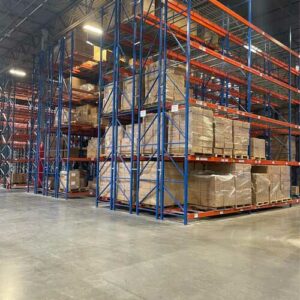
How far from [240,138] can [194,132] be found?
80.3 inches

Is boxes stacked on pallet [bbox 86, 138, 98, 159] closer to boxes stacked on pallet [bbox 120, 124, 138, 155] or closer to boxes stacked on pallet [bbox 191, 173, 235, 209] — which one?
boxes stacked on pallet [bbox 120, 124, 138, 155]

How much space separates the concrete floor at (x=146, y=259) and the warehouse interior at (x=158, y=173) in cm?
2

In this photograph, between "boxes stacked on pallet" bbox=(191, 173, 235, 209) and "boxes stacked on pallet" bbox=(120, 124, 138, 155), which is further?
"boxes stacked on pallet" bbox=(120, 124, 138, 155)

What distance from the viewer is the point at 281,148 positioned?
14297 millimetres

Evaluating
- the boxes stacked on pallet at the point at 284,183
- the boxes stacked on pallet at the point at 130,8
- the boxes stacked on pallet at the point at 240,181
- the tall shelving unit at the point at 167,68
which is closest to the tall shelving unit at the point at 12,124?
the tall shelving unit at the point at 167,68

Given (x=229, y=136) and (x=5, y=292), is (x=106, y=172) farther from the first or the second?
(x=5, y=292)

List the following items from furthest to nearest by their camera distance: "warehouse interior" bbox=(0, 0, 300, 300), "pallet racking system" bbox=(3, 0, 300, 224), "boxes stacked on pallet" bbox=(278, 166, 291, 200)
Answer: "boxes stacked on pallet" bbox=(278, 166, 291, 200)
"pallet racking system" bbox=(3, 0, 300, 224)
"warehouse interior" bbox=(0, 0, 300, 300)

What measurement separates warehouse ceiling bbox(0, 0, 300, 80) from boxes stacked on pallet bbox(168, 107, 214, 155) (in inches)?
Result: 243

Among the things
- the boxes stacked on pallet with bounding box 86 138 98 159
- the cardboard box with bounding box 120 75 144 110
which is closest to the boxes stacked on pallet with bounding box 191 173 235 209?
the cardboard box with bounding box 120 75 144 110

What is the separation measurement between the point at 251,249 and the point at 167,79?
16.7 feet

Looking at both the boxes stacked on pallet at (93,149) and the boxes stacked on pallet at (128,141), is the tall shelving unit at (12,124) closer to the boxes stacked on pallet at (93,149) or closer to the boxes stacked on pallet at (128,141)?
the boxes stacked on pallet at (93,149)

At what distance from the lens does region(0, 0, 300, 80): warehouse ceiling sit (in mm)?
13961

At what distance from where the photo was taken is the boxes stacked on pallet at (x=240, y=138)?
30.0 feet

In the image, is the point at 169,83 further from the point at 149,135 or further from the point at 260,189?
the point at 260,189
